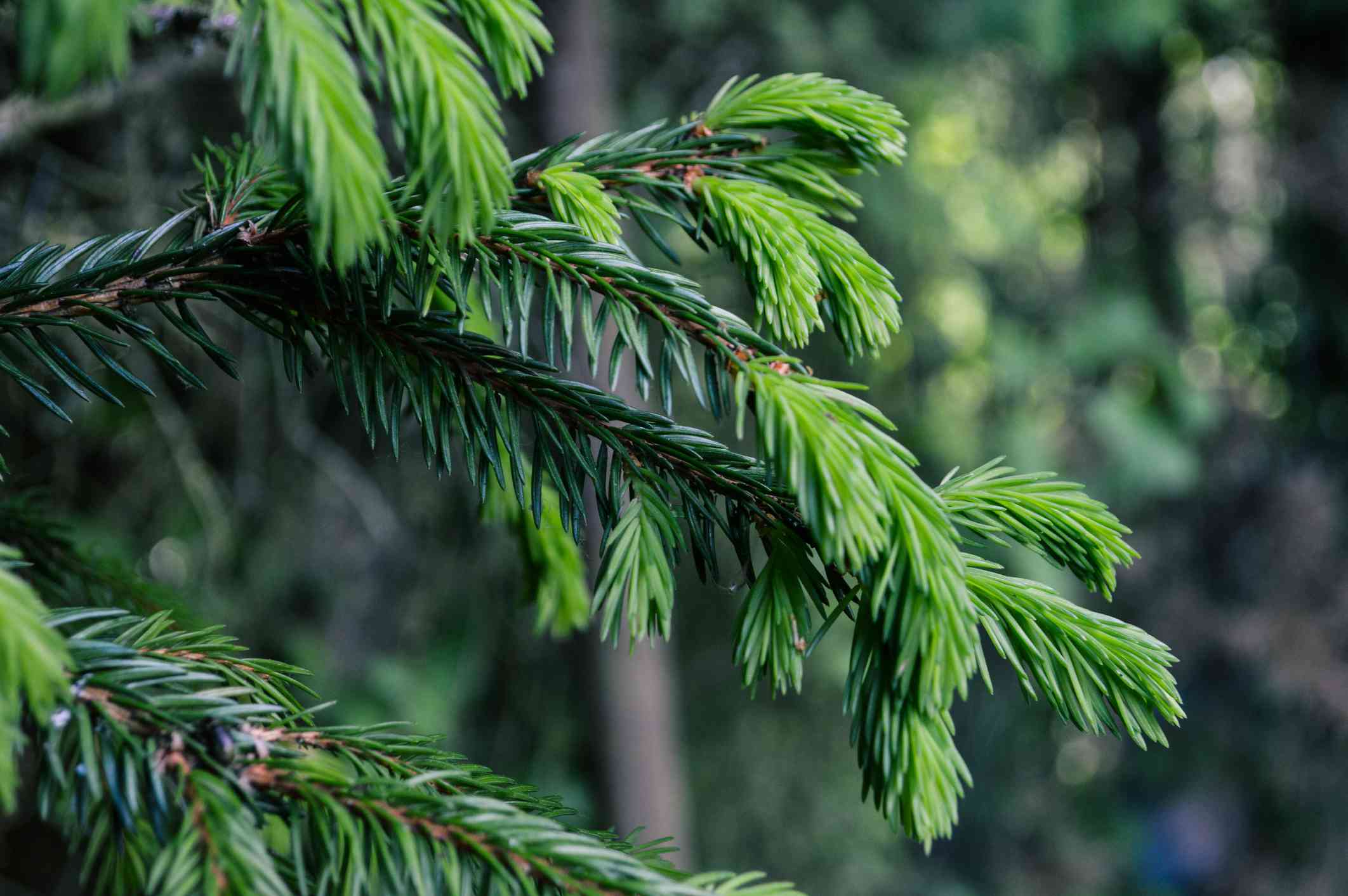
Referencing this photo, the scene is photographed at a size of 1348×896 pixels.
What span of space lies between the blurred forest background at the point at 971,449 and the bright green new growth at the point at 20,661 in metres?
1.39

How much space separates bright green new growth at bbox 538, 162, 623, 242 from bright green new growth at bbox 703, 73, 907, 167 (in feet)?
0.33

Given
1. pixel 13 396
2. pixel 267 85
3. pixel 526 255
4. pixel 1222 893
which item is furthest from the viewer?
pixel 1222 893

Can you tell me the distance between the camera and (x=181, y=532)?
2234mm

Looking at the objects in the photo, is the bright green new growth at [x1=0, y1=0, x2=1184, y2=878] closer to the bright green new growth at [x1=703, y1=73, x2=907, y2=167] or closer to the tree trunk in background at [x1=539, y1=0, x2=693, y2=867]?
the bright green new growth at [x1=703, y1=73, x2=907, y2=167]

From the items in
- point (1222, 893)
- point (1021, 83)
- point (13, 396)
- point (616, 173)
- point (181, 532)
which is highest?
point (1021, 83)

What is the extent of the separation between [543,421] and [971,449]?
288 centimetres

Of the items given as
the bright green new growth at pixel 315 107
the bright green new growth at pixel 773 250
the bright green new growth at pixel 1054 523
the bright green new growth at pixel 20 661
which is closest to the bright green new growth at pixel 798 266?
the bright green new growth at pixel 773 250

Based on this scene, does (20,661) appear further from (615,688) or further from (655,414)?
(615,688)

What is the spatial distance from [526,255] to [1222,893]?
5.23m

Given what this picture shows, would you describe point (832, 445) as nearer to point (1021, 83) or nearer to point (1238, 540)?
point (1021, 83)

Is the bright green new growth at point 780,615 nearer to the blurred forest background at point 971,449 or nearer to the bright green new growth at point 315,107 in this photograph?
the bright green new growth at point 315,107

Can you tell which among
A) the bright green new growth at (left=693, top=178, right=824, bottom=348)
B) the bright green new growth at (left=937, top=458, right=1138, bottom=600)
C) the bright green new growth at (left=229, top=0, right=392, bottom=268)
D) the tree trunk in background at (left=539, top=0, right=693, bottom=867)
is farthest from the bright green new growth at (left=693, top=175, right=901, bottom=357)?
the tree trunk in background at (left=539, top=0, right=693, bottom=867)

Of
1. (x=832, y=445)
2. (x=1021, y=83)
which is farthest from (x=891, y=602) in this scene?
(x=1021, y=83)

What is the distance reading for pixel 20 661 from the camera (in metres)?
0.34
